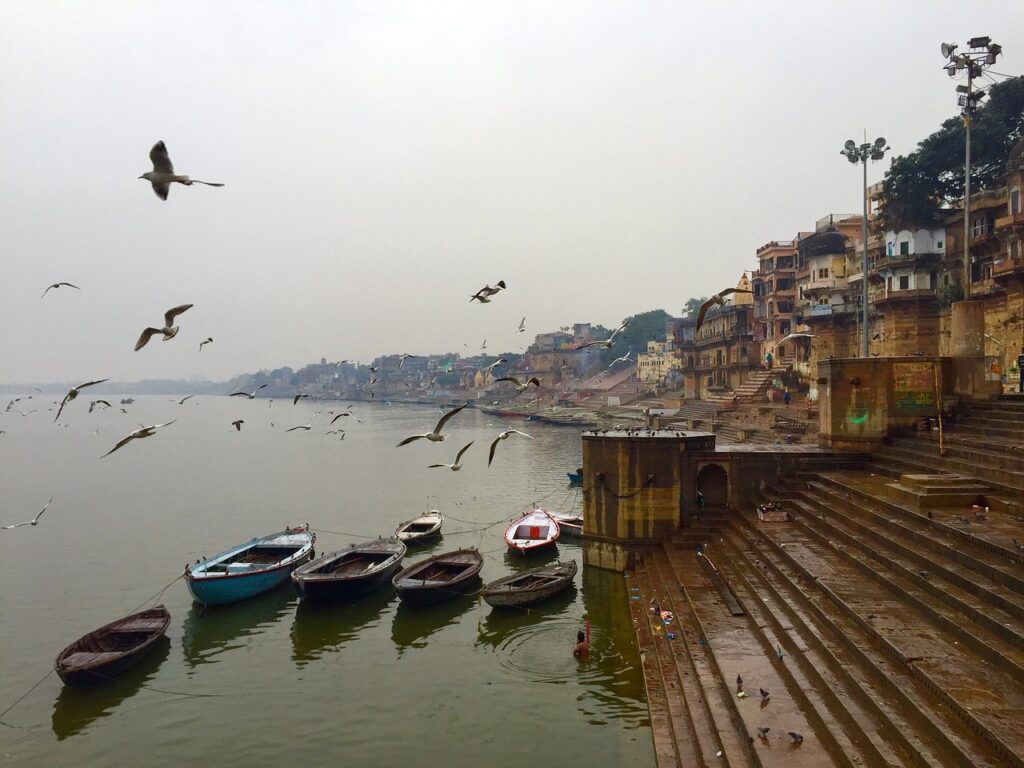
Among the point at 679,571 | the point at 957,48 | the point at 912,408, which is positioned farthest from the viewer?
the point at 957,48

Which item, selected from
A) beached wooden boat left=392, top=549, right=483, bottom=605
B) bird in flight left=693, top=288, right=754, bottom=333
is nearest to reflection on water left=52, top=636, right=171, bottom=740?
beached wooden boat left=392, top=549, right=483, bottom=605

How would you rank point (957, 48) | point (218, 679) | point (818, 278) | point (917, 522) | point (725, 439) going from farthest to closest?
point (818, 278) → point (725, 439) → point (957, 48) → point (218, 679) → point (917, 522)

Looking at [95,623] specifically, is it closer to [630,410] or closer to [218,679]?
[218,679]

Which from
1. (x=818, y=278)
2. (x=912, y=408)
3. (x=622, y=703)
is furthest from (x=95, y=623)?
(x=818, y=278)

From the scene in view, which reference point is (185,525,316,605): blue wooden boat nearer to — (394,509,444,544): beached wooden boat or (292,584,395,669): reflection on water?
(292,584,395,669): reflection on water

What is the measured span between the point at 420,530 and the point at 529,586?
1024cm

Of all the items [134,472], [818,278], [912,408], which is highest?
[818,278]

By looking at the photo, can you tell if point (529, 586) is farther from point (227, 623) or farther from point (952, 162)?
point (952, 162)

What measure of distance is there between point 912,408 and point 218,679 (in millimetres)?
18568

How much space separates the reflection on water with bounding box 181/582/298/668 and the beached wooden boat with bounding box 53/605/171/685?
96 centimetres

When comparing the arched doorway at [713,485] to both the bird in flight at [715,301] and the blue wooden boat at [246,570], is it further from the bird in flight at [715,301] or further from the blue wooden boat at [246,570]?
the blue wooden boat at [246,570]

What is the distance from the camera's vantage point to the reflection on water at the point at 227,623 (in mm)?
15664

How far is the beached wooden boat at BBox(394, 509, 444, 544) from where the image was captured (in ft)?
82.4

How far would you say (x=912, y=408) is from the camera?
17.8 meters
